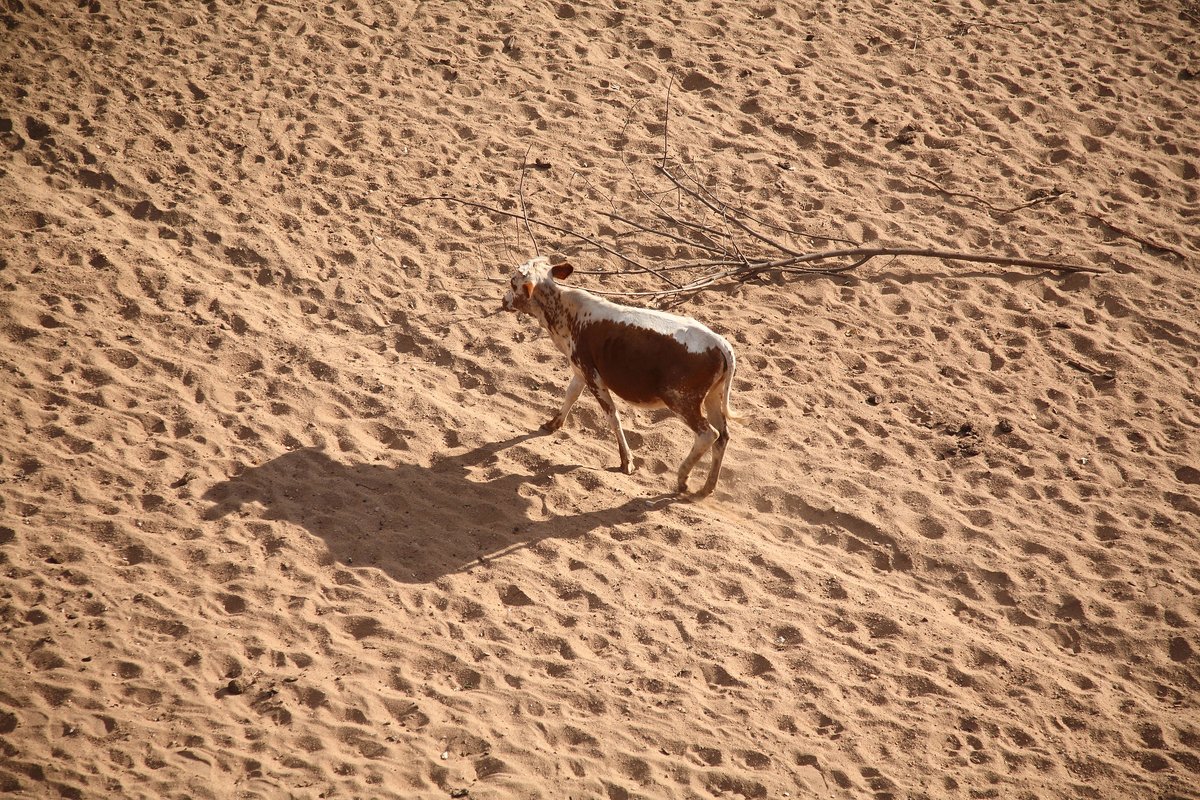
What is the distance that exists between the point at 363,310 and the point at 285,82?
4.09 m

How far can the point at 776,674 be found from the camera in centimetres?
667

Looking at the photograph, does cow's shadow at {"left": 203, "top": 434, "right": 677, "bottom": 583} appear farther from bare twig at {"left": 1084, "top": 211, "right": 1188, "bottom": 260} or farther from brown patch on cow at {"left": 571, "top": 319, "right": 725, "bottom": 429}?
bare twig at {"left": 1084, "top": 211, "right": 1188, "bottom": 260}

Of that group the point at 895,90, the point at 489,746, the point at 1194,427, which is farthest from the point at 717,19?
the point at 489,746

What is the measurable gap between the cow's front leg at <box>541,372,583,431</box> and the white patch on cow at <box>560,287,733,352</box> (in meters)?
0.59

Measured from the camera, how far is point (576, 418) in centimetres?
877

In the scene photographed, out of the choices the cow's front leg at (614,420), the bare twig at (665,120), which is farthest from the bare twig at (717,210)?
the cow's front leg at (614,420)

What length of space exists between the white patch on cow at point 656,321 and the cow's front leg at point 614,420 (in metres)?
0.58

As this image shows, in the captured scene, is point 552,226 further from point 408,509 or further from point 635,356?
point 408,509

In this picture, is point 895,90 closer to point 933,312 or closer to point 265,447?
point 933,312

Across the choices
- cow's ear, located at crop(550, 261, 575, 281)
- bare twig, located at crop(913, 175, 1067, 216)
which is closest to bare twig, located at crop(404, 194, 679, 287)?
cow's ear, located at crop(550, 261, 575, 281)

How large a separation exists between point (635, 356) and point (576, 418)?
1329 mm

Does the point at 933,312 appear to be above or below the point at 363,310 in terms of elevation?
above

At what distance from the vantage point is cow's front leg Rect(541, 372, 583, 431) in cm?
832

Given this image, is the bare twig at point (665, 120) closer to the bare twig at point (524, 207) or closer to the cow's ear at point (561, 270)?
the bare twig at point (524, 207)
